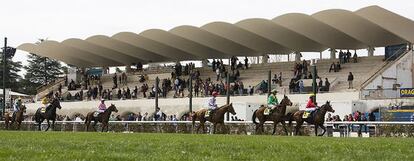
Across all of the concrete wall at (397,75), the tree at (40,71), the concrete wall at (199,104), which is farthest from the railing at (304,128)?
the tree at (40,71)

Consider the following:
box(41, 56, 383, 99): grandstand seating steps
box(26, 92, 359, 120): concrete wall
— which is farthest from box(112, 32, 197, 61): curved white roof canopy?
box(26, 92, 359, 120): concrete wall

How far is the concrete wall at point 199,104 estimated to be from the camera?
38812 mm

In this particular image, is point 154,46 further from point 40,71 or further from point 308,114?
point 40,71

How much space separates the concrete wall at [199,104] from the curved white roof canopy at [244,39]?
634 cm

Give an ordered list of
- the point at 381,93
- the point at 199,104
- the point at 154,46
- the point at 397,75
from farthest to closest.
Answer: the point at 154,46, the point at 199,104, the point at 397,75, the point at 381,93

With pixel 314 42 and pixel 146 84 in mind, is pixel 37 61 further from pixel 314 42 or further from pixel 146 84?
pixel 314 42

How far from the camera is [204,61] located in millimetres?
61375

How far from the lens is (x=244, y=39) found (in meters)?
53.6

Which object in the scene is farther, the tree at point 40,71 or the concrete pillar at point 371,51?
the tree at point 40,71

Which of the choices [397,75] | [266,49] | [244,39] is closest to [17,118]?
[397,75]

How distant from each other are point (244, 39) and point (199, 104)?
9570 mm

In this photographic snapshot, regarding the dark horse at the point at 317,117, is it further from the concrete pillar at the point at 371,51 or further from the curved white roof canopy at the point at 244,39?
the concrete pillar at the point at 371,51

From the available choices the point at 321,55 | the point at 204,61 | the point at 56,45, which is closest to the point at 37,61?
the point at 56,45

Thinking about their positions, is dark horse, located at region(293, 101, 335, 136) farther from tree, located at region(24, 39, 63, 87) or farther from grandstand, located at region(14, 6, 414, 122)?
tree, located at region(24, 39, 63, 87)
